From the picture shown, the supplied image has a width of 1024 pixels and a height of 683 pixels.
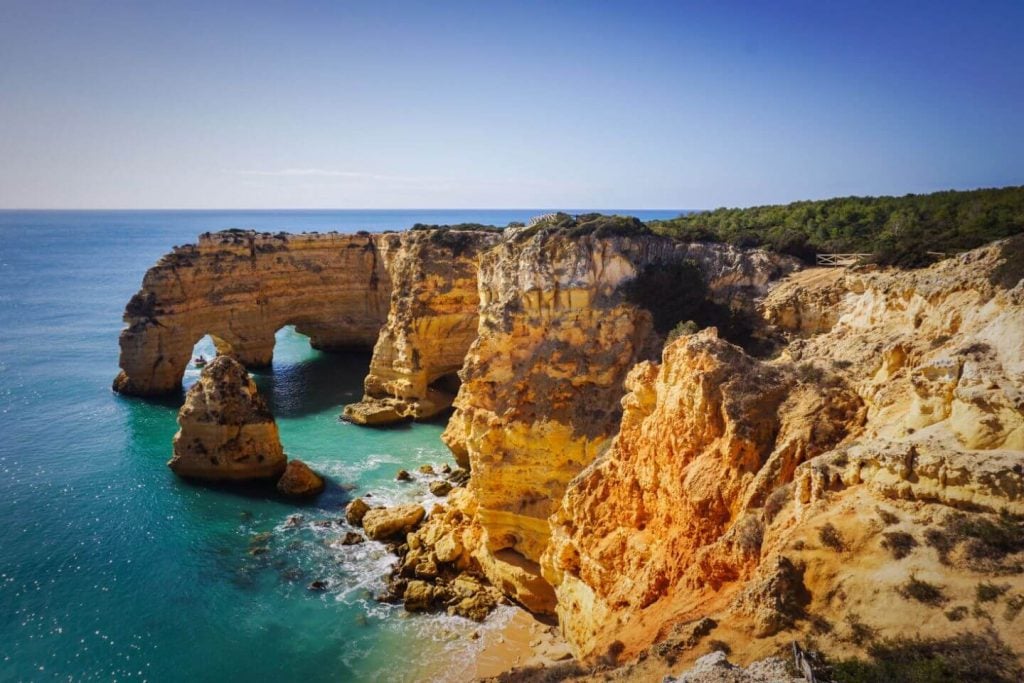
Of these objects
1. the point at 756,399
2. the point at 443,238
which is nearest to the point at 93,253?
the point at 443,238

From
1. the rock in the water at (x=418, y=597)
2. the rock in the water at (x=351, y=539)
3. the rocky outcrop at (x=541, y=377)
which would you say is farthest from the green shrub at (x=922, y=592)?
the rock in the water at (x=351, y=539)

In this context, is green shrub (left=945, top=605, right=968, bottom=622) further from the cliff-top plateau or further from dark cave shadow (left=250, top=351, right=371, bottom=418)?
dark cave shadow (left=250, top=351, right=371, bottom=418)

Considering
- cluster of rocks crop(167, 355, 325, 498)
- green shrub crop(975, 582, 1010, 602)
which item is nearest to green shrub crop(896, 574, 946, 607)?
green shrub crop(975, 582, 1010, 602)

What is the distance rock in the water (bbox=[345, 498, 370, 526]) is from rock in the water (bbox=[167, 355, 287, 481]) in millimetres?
5842

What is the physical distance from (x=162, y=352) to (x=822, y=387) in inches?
1621

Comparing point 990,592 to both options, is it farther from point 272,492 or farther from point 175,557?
point 272,492

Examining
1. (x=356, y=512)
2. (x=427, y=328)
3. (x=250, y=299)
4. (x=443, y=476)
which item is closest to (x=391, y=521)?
(x=356, y=512)

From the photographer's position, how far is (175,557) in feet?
73.5

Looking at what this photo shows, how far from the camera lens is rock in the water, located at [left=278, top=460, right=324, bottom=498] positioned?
27.2m

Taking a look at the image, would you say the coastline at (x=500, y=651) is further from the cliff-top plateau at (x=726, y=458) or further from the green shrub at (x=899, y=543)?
the green shrub at (x=899, y=543)

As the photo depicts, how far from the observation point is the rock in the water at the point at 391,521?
23.8 m

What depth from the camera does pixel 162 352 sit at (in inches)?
1623

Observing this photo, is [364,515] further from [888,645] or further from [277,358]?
[277,358]

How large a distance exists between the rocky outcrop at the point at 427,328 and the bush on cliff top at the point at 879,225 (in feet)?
40.5
